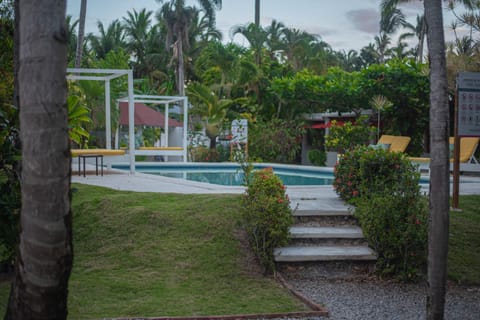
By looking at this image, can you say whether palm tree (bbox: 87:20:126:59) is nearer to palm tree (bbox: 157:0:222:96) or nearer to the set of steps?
palm tree (bbox: 157:0:222:96)

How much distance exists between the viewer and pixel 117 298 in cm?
466

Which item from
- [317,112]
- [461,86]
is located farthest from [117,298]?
[317,112]

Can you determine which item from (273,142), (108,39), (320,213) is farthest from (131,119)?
(108,39)

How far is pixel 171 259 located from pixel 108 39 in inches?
1406

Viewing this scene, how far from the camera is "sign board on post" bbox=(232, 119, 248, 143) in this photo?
711 inches

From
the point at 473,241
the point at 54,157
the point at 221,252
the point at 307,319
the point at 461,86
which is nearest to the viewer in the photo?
the point at 54,157

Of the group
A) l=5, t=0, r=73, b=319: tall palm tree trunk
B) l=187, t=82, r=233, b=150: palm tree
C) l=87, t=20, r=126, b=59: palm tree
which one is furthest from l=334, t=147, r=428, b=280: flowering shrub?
l=87, t=20, r=126, b=59: palm tree

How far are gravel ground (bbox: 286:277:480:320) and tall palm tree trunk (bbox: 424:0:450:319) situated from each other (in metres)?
0.86

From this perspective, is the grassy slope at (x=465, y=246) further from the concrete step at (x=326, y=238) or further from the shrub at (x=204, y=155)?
the shrub at (x=204, y=155)

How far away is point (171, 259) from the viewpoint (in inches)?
223

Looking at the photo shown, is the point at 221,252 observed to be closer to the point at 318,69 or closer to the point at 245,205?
the point at 245,205

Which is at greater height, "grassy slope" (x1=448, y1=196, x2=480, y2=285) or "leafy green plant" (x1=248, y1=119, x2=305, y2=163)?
"leafy green plant" (x1=248, y1=119, x2=305, y2=163)

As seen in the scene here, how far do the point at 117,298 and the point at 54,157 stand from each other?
271 cm

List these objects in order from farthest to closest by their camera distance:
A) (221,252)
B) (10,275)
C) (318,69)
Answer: (318,69) < (221,252) < (10,275)
